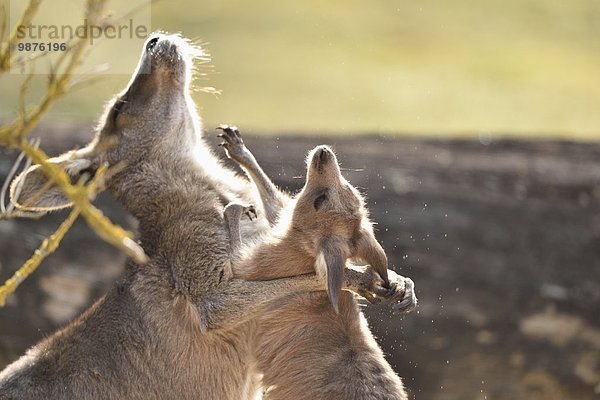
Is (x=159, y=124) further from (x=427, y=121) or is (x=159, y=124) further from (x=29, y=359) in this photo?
(x=427, y=121)

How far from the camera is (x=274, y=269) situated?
22.0ft

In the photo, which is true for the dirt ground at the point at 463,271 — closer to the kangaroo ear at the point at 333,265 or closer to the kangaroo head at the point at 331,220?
the kangaroo head at the point at 331,220

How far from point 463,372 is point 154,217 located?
3659 millimetres

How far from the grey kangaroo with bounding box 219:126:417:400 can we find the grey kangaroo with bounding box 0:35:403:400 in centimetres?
12

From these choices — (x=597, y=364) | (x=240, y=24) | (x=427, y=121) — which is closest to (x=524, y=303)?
(x=597, y=364)

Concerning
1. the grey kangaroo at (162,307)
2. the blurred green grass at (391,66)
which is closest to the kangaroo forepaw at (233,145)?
the grey kangaroo at (162,307)

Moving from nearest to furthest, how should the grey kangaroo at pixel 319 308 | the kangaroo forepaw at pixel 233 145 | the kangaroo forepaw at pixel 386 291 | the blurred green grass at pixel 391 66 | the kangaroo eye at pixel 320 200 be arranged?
the grey kangaroo at pixel 319 308 → the kangaroo forepaw at pixel 386 291 → the kangaroo eye at pixel 320 200 → the kangaroo forepaw at pixel 233 145 → the blurred green grass at pixel 391 66

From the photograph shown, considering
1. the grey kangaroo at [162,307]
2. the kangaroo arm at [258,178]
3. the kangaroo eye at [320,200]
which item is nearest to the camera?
the kangaroo eye at [320,200]

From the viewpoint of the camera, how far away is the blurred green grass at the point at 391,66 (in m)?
20.6

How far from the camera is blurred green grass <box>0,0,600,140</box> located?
20562mm

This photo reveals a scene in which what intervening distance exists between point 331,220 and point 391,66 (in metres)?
17.7

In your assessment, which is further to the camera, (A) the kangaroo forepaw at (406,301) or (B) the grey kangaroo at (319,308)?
(A) the kangaroo forepaw at (406,301)

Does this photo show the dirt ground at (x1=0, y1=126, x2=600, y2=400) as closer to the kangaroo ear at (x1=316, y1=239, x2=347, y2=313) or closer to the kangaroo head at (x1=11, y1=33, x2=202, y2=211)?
the kangaroo head at (x1=11, y1=33, x2=202, y2=211)

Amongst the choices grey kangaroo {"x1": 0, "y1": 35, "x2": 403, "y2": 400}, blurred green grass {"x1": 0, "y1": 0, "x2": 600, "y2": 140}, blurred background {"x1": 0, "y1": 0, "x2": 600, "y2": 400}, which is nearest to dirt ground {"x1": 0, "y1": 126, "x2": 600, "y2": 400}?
blurred background {"x1": 0, "y1": 0, "x2": 600, "y2": 400}
